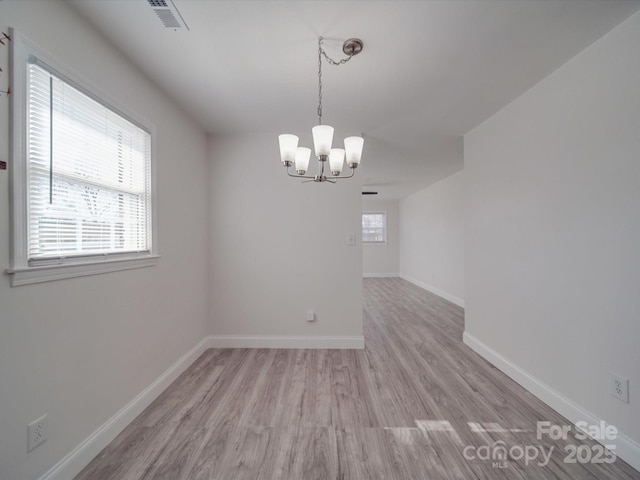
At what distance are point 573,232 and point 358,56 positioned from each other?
191 cm

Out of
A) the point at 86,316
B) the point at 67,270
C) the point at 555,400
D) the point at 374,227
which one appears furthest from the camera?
the point at 374,227

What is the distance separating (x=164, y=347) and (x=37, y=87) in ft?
6.16

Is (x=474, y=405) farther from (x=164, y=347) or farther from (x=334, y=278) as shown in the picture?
(x=164, y=347)

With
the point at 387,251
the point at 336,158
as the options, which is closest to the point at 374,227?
the point at 387,251

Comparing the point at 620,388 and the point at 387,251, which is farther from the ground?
the point at 387,251

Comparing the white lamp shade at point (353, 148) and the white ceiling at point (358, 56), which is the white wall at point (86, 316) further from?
the white lamp shade at point (353, 148)

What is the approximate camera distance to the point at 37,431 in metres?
1.20

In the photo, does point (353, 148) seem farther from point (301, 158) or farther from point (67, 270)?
point (67, 270)

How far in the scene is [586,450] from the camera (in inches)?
60.6

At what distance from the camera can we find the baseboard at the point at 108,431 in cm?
131

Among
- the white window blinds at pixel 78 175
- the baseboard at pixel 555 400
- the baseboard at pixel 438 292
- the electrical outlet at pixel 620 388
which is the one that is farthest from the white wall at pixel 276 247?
the baseboard at pixel 438 292

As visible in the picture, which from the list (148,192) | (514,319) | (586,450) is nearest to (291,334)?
(148,192)

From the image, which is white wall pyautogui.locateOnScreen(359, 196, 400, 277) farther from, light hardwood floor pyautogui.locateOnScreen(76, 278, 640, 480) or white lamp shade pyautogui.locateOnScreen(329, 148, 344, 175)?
white lamp shade pyautogui.locateOnScreen(329, 148, 344, 175)

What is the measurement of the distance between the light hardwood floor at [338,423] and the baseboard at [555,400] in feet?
0.20
